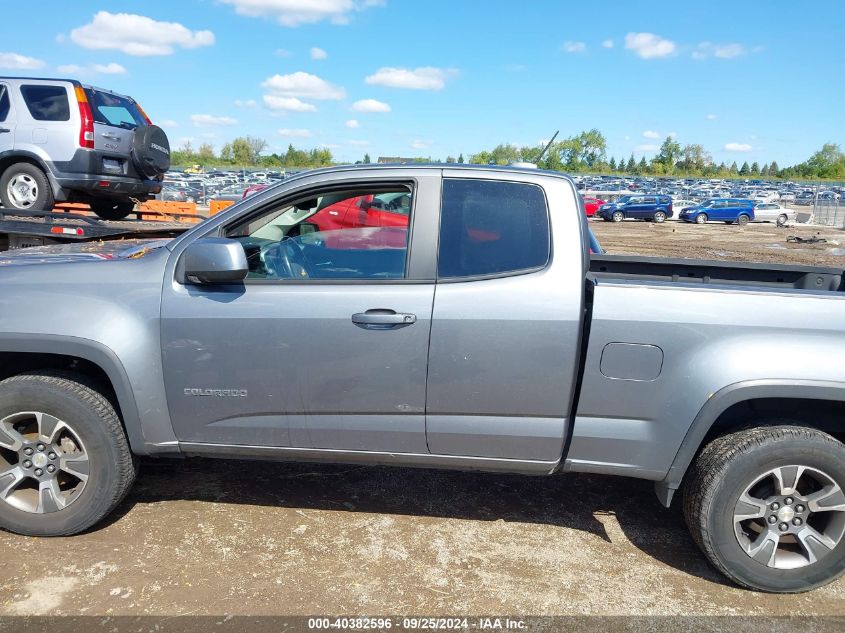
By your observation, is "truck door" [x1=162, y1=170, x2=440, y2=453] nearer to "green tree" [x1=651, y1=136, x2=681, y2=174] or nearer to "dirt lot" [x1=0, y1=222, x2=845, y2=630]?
"dirt lot" [x1=0, y1=222, x2=845, y2=630]

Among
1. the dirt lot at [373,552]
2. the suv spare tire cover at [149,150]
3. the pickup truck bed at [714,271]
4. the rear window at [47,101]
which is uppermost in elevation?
the rear window at [47,101]

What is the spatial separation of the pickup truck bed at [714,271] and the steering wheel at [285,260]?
6.58 feet

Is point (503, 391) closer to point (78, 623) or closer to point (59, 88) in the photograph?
point (78, 623)

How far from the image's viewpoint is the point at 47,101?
7586mm

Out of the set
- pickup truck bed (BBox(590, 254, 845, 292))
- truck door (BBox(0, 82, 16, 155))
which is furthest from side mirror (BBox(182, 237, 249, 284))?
truck door (BBox(0, 82, 16, 155))

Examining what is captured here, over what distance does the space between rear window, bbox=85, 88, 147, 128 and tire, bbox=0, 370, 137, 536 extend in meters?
5.66

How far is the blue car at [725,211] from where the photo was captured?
38344 millimetres

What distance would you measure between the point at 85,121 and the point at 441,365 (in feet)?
21.7

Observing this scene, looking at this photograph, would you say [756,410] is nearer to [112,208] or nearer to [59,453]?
[59,453]

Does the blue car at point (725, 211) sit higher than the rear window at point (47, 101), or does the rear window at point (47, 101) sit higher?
the rear window at point (47, 101)

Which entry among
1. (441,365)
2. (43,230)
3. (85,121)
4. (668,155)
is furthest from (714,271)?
(668,155)

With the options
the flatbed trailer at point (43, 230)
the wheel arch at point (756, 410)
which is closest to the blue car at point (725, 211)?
the flatbed trailer at point (43, 230)

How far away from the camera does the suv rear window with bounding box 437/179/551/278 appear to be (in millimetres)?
2957

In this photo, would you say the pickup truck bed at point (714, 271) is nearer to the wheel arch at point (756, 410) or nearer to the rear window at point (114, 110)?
the wheel arch at point (756, 410)
